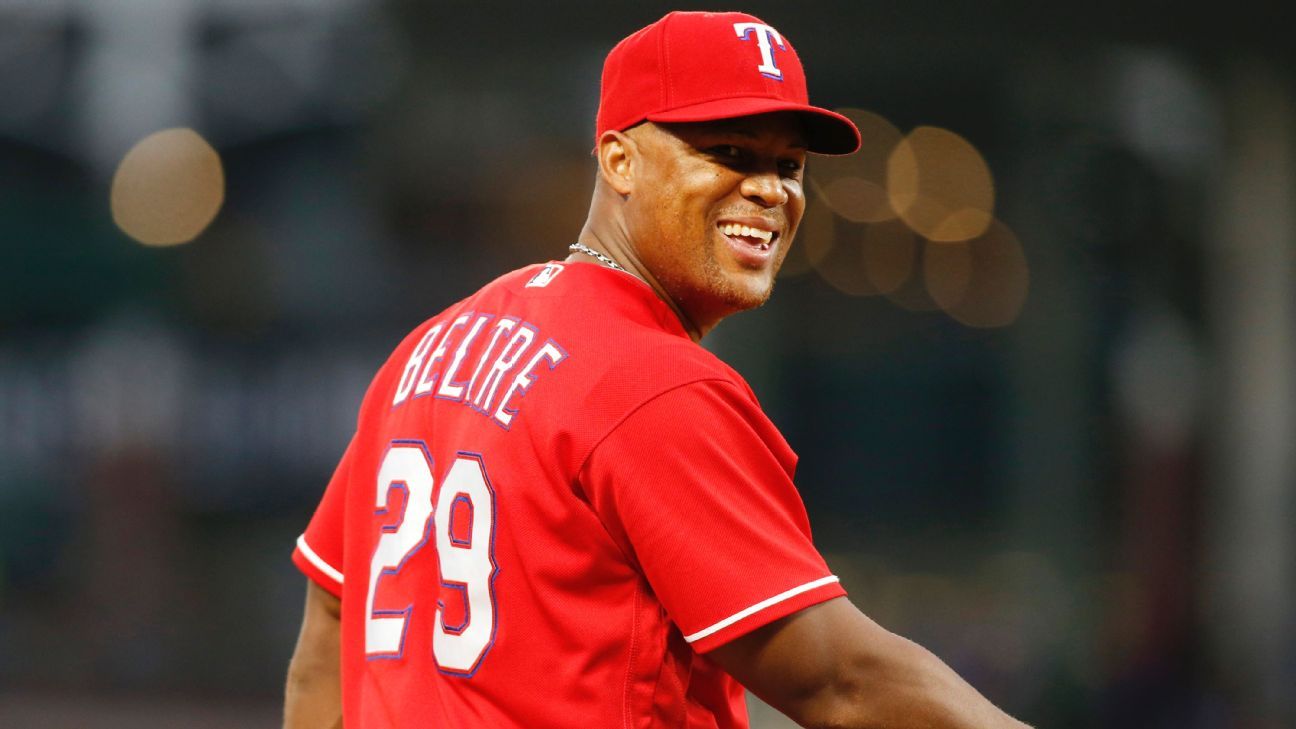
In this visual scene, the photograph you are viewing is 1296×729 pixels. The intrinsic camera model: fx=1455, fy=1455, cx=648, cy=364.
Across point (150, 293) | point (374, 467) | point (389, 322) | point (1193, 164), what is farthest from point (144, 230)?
point (374, 467)

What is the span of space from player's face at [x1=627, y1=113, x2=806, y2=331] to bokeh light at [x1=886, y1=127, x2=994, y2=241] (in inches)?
522

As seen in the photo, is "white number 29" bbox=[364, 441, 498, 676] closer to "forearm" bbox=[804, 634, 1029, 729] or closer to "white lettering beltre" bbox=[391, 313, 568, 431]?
"white lettering beltre" bbox=[391, 313, 568, 431]

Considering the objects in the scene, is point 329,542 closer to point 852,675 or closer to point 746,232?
point 746,232

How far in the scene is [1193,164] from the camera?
33.3 feet

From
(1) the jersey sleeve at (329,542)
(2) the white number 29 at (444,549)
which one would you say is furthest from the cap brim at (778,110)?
(1) the jersey sleeve at (329,542)

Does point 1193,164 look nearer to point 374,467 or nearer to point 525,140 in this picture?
point 525,140

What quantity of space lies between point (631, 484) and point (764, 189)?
67 centimetres

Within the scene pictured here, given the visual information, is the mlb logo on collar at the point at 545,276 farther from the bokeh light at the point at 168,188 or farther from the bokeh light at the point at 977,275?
the bokeh light at the point at 977,275

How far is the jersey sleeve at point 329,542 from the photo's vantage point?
2746 millimetres

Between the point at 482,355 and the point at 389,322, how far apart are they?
29.4ft

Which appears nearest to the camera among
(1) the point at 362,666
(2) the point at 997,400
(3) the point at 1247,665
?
(1) the point at 362,666

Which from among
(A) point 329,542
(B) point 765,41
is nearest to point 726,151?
(B) point 765,41

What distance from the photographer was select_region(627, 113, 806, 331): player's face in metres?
2.44

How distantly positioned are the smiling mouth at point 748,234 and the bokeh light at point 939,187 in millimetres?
13250
